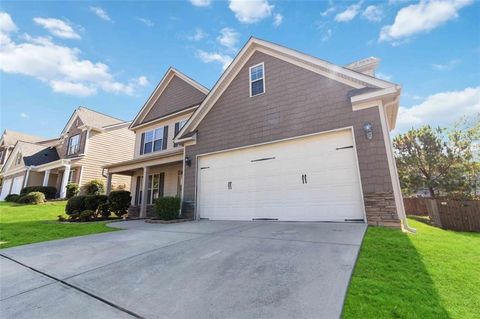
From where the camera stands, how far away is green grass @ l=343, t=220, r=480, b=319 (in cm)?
212

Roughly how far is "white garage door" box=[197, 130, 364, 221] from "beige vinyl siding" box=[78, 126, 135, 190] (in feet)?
42.2

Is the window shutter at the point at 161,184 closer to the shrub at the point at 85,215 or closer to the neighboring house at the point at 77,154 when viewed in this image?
the shrub at the point at 85,215

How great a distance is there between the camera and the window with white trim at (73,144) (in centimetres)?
1985

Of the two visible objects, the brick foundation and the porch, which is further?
the porch

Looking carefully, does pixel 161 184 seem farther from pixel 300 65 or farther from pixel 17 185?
pixel 17 185

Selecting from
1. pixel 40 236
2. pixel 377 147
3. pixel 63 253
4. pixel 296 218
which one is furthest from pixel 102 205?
pixel 377 147

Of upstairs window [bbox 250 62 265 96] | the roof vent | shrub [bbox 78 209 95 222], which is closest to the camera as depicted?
the roof vent

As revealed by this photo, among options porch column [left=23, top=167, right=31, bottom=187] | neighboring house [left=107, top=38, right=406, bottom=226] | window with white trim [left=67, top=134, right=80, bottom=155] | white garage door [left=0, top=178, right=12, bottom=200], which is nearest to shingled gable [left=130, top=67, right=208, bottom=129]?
neighboring house [left=107, top=38, right=406, bottom=226]

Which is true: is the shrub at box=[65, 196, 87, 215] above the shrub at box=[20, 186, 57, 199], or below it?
below

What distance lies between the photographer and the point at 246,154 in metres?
8.88

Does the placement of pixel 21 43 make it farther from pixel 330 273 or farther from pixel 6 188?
pixel 6 188

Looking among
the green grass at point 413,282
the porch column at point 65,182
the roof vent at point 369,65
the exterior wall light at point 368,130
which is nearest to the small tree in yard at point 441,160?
the roof vent at point 369,65

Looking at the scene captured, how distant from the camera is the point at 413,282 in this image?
2.68m

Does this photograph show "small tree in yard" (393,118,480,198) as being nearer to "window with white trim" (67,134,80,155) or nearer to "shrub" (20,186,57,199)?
"window with white trim" (67,134,80,155)
